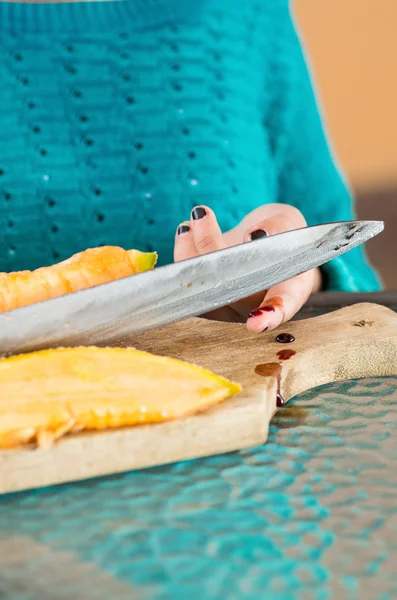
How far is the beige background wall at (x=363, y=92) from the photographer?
5.84 feet

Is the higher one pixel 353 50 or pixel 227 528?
pixel 353 50

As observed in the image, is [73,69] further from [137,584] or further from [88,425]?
[137,584]

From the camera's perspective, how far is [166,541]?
0.31m

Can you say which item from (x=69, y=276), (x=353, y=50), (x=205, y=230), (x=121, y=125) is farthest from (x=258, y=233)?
(x=353, y=50)

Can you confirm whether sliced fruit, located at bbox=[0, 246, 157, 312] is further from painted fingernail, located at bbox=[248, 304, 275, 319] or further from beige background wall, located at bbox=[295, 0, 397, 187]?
beige background wall, located at bbox=[295, 0, 397, 187]

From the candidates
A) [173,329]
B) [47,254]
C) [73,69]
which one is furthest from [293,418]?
[73,69]

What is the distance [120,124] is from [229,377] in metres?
0.56

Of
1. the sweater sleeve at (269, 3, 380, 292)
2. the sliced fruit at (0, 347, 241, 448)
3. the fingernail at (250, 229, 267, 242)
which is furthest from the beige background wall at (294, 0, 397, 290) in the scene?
the sliced fruit at (0, 347, 241, 448)

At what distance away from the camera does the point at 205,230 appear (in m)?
0.57

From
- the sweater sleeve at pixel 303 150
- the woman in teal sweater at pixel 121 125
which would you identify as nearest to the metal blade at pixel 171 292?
the woman in teal sweater at pixel 121 125

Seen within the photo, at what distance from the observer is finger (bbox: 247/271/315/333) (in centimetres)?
50

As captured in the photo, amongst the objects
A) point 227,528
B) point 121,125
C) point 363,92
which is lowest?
point 227,528

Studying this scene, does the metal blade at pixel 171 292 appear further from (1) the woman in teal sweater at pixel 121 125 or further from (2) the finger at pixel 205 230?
(1) the woman in teal sweater at pixel 121 125

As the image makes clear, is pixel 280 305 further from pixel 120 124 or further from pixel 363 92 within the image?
pixel 363 92
